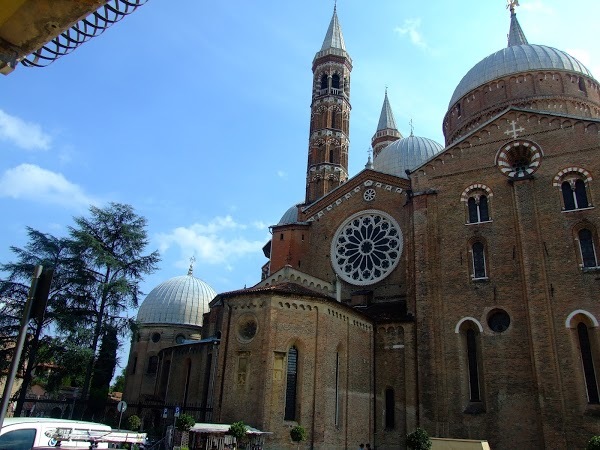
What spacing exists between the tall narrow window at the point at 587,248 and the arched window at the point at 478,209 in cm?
390

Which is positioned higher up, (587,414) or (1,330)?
(1,330)

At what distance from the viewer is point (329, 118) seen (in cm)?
4184

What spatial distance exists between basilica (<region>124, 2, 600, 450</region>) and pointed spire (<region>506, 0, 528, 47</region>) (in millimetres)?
8778

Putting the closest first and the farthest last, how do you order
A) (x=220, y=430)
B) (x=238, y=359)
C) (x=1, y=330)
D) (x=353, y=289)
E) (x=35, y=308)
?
(x=35, y=308) < (x=220, y=430) < (x=238, y=359) < (x=1, y=330) < (x=353, y=289)

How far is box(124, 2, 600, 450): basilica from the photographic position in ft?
65.1

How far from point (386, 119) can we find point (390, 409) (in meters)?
40.3

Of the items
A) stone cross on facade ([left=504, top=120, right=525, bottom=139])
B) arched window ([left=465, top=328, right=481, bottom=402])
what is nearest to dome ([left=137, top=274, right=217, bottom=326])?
arched window ([left=465, top=328, right=481, bottom=402])

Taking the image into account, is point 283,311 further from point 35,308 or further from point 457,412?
→ point 35,308

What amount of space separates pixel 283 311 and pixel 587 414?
11.8 metres

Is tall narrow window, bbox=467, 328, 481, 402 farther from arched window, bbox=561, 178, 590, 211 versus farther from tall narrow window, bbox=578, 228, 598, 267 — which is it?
arched window, bbox=561, 178, 590, 211

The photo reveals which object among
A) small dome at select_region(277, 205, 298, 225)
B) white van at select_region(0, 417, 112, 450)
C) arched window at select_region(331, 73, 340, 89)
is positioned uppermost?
arched window at select_region(331, 73, 340, 89)

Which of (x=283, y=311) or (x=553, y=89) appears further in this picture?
(x=553, y=89)

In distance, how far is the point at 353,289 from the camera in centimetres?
2808

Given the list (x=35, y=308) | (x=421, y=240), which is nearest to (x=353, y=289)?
(x=421, y=240)
